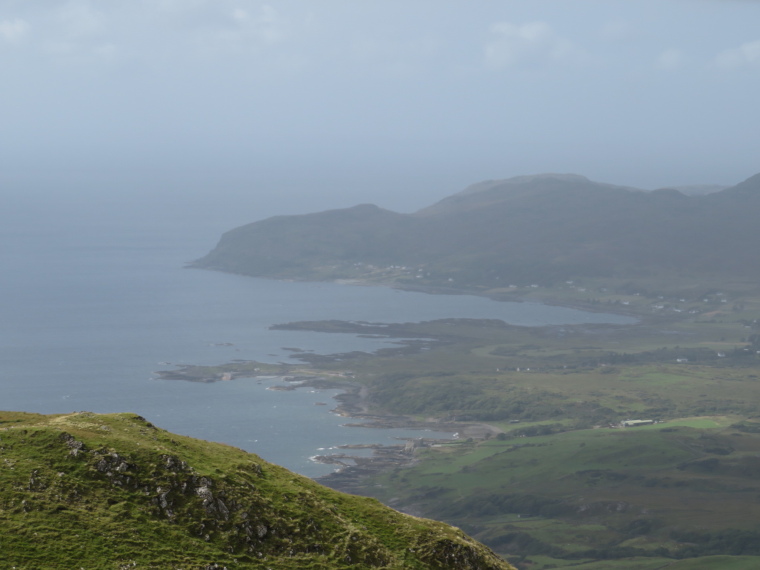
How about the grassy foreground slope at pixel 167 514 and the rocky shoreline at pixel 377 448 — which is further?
the rocky shoreline at pixel 377 448

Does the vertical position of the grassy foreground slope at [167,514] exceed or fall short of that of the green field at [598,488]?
it exceeds it

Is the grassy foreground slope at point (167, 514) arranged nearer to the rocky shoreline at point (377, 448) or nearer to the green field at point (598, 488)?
the green field at point (598, 488)

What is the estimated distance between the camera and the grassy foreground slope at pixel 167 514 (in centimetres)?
3422

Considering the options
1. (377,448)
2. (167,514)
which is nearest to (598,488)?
(377,448)

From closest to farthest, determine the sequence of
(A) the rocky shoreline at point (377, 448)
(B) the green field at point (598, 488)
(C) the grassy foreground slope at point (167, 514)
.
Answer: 1. (C) the grassy foreground slope at point (167, 514)
2. (B) the green field at point (598, 488)
3. (A) the rocky shoreline at point (377, 448)

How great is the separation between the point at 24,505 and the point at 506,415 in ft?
554

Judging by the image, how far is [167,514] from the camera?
121 feet

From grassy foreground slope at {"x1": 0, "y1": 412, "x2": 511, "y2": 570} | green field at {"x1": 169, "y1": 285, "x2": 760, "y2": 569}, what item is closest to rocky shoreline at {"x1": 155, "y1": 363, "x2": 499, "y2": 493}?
green field at {"x1": 169, "y1": 285, "x2": 760, "y2": 569}

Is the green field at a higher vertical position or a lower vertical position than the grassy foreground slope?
lower

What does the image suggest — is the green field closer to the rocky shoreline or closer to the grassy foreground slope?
the rocky shoreline

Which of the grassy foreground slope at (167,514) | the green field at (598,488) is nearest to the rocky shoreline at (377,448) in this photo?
the green field at (598,488)

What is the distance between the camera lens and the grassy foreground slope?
1347 inches

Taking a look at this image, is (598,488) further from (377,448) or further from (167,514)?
(167,514)

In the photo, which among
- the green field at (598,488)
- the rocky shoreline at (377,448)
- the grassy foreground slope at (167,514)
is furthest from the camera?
the rocky shoreline at (377,448)
